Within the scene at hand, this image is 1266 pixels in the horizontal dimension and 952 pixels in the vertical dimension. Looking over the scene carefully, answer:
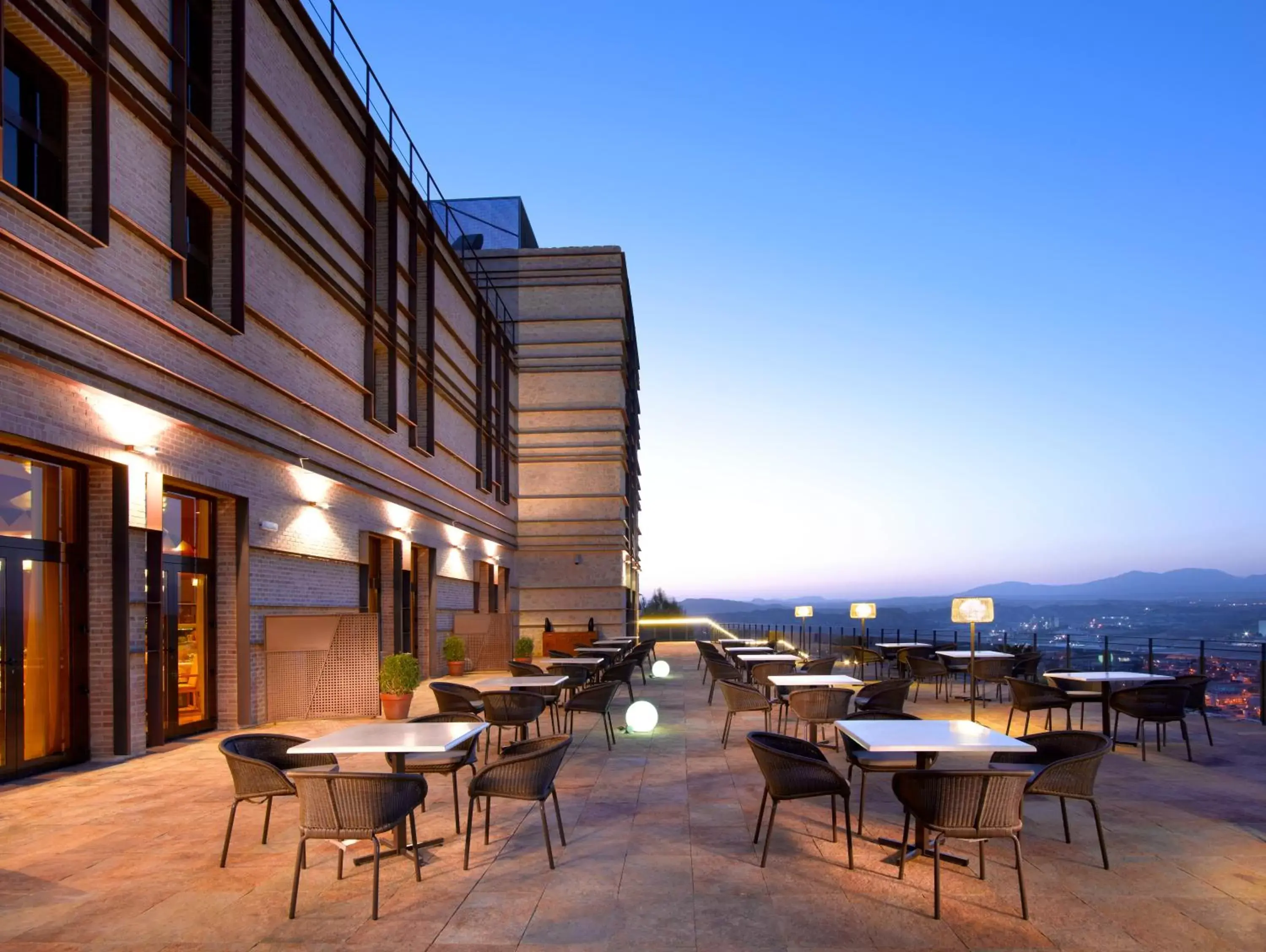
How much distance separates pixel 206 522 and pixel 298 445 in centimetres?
176

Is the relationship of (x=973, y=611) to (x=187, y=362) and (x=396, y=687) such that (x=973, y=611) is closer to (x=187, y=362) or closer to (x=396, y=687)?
(x=396, y=687)

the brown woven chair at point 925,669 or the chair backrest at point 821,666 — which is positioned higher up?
the chair backrest at point 821,666

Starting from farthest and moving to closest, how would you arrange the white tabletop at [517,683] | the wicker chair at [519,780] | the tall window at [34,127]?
the white tabletop at [517,683] → the tall window at [34,127] → the wicker chair at [519,780]

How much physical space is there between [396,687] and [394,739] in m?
6.38

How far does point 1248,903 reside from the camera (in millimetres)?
4488

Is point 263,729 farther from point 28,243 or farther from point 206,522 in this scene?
point 28,243

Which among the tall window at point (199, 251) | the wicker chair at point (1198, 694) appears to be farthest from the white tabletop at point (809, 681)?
the tall window at point (199, 251)

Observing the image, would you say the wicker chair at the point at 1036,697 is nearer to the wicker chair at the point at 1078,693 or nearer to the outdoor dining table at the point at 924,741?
the wicker chair at the point at 1078,693

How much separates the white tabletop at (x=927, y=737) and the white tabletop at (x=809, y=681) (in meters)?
2.89

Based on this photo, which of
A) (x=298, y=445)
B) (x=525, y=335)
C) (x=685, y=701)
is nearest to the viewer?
(x=298, y=445)

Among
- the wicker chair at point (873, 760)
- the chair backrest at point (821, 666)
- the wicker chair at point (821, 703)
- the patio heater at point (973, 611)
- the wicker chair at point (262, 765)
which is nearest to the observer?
the wicker chair at point (262, 765)

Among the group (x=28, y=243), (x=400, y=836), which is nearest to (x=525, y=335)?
(x=28, y=243)

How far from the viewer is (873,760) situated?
6156mm

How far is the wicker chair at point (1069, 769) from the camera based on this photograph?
5023mm
